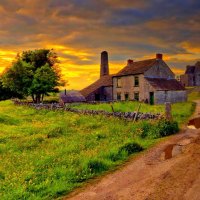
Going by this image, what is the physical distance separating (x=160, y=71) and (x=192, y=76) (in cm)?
6306

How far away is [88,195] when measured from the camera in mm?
10766

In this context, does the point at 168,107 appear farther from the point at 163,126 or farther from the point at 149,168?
the point at 149,168

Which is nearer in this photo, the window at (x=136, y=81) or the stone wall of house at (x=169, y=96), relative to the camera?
the stone wall of house at (x=169, y=96)

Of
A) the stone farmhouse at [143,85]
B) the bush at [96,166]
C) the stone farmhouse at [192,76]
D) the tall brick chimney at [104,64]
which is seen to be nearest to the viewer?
the bush at [96,166]

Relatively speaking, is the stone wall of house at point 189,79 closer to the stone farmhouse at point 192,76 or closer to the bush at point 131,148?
the stone farmhouse at point 192,76

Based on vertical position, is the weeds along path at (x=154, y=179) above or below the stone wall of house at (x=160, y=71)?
below

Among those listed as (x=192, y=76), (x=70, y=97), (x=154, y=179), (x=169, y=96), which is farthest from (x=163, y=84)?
(x=192, y=76)

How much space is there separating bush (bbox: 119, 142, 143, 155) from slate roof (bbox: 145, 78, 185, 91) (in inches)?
1539

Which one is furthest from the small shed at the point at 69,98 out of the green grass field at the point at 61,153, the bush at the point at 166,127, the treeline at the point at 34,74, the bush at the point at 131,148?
the bush at the point at 131,148

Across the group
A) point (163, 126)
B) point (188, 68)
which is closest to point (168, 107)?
point (163, 126)

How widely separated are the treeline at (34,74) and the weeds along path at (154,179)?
43.2 meters

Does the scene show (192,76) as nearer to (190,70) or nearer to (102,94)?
(190,70)

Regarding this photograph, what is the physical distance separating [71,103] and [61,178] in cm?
4013

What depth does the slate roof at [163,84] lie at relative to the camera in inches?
2202
